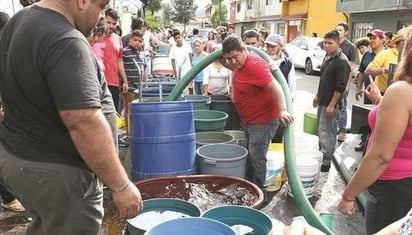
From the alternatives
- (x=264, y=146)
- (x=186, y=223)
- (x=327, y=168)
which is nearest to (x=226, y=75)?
(x=327, y=168)

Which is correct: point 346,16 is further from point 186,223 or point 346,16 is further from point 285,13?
point 186,223

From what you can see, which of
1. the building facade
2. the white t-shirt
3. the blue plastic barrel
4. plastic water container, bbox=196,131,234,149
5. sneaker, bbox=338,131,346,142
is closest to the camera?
the blue plastic barrel

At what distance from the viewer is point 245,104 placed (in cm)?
380

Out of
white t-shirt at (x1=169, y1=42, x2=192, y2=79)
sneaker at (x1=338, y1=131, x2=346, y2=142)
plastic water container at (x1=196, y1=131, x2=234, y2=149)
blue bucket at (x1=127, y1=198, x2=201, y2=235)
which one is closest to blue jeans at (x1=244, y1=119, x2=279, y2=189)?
plastic water container at (x1=196, y1=131, x2=234, y2=149)

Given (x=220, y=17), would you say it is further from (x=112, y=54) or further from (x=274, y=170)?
(x=274, y=170)

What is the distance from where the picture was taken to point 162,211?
8.96 ft

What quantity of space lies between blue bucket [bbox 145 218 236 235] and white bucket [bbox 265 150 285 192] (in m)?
2.16

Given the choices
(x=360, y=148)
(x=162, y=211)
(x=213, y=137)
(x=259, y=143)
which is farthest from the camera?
(x=360, y=148)

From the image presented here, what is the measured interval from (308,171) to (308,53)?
12923mm

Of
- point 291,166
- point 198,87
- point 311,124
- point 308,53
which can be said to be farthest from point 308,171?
point 308,53

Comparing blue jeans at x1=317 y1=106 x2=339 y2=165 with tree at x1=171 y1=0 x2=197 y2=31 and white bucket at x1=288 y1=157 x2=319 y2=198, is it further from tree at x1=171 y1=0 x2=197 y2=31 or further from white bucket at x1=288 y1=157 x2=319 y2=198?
tree at x1=171 y1=0 x2=197 y2=31

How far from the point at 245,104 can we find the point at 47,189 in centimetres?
239

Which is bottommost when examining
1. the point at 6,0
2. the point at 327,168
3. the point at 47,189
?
the point at 327,168

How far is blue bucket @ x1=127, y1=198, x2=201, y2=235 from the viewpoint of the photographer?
2607 millimetres
